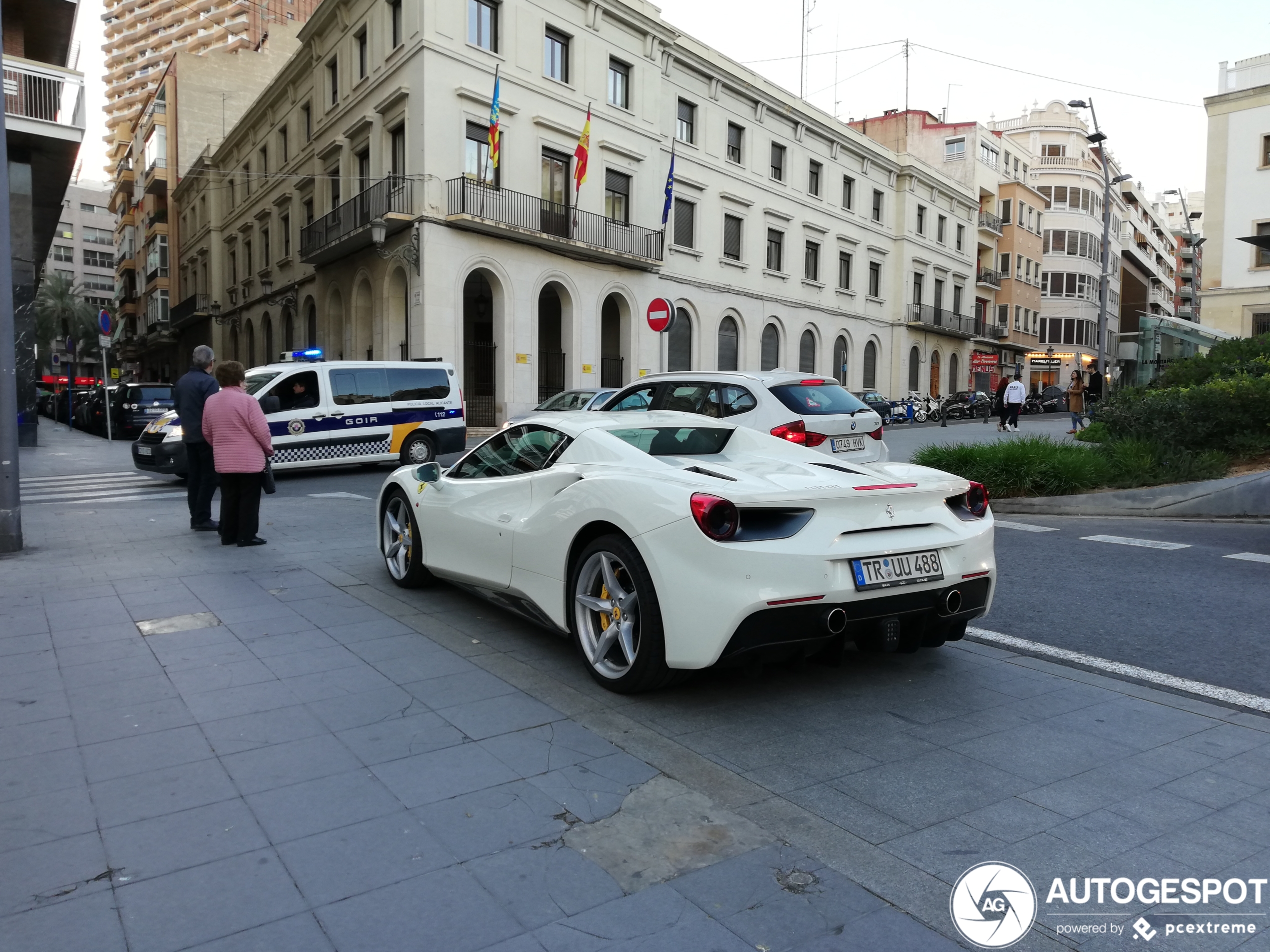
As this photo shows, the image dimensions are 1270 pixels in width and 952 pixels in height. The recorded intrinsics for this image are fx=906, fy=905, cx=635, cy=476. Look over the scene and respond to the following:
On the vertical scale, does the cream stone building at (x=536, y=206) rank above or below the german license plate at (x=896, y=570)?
above

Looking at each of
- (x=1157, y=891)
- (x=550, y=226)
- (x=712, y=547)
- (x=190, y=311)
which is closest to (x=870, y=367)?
(x=550, y=226)

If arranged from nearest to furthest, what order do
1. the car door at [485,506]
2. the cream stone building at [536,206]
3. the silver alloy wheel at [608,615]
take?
the silver alloy wheel at [608,615], the car door at [485,506], the cream stone building at [536,206]

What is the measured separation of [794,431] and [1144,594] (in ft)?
14.9

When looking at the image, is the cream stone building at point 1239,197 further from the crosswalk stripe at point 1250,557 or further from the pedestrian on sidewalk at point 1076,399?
the crosswalk stripe at point 1250,557

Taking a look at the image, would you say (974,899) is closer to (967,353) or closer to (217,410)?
(217,410)

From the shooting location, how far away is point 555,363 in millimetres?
28406

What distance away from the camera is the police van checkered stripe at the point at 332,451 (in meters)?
14.5

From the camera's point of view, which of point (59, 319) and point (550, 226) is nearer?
point (550, 226)

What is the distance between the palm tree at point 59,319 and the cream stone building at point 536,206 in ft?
132

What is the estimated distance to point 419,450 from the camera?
Answer: 16453 millimetres

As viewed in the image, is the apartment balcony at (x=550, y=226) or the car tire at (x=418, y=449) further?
the apartment balcony at (x=550, y=226)

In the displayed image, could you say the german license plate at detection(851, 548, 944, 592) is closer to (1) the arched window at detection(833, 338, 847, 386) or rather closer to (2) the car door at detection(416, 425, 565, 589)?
(2) the car door at detection(416, 425, 565, 589)

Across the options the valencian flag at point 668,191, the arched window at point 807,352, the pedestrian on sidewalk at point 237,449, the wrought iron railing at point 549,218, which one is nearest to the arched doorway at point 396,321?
the wrought iron railing at point 549,218

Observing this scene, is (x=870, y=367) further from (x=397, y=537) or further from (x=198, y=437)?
(x=397, y=537)
